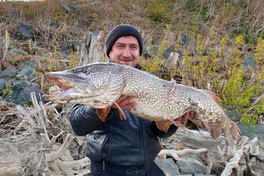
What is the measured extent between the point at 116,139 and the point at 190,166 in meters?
1.94

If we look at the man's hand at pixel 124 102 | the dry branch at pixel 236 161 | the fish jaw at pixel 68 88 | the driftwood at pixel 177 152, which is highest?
the fish jaw at pixel 68 88

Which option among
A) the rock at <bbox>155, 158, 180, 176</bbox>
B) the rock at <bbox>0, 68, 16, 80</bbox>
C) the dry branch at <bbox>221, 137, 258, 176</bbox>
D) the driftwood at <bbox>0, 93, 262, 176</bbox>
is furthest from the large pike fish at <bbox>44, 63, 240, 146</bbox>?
the rock at <bbox>0, 68, 16, 80</bbox>

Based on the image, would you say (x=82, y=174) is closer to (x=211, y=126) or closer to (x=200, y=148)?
(x=211, y=126)

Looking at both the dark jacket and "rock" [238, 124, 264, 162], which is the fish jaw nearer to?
the dark jacket

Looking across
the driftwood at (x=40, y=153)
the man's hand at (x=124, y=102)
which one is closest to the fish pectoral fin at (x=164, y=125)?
the man's hand at (x=124, y=102)

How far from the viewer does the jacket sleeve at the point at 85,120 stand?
1709 mm

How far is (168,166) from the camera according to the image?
10.3 ft

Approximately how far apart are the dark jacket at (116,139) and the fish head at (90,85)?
0.26m

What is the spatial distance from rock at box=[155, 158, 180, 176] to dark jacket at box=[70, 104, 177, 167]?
1.32 meters

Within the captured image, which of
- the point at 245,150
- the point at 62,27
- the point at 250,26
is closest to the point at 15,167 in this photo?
the point at 245,150

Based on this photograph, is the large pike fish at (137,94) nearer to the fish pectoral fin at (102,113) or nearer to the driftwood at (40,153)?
the fish pectoral fin at (102,113)

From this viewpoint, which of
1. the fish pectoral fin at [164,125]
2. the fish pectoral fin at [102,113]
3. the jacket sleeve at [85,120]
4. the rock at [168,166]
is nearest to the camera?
the fish pectoral fin at [102,113]

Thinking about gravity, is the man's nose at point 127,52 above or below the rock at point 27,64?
above

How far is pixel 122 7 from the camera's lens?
10664mm
